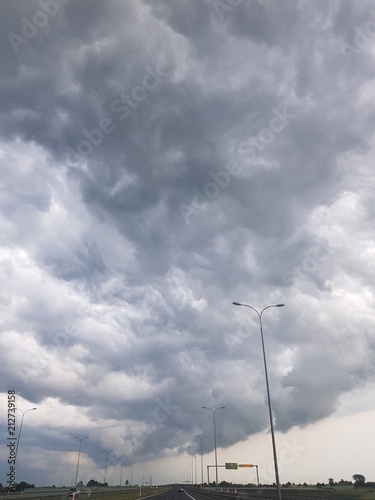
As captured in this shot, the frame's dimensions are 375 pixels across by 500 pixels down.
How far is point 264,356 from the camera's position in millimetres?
34906

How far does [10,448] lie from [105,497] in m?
14.3

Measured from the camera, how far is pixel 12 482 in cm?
4366

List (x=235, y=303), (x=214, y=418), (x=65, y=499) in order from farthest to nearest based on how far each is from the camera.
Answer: (x=214, y=418), (x=65, y=499), (x=235, y=303)

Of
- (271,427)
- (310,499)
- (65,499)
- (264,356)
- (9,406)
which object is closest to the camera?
(271,427)

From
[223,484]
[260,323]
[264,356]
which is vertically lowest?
[223,484]

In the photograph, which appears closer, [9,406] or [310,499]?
[9,406]

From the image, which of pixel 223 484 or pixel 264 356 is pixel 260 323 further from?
pixel 223 484

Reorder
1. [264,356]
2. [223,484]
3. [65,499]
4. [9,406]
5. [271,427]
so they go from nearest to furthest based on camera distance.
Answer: [271,427] < [264,356] < [9,406] < [65,499] < [223,484]

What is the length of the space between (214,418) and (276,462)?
62653mm

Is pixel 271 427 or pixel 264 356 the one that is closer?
pixel 271 427

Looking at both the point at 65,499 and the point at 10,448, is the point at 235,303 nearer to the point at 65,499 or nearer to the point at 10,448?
the point at 10,448

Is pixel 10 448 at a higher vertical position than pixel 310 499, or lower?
higher

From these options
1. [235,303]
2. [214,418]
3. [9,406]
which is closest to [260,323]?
[235,303]

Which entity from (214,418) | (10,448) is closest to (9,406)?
(10,448)
